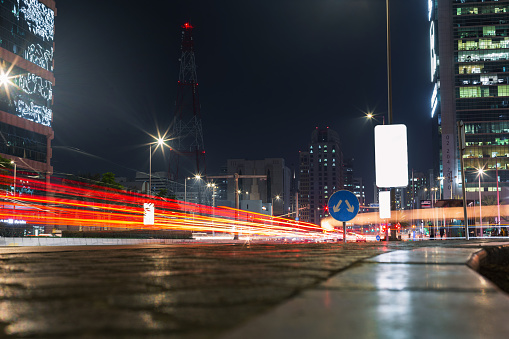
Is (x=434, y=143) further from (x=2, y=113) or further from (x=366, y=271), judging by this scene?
(x=366, y=271)

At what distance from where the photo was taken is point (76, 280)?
5078mm

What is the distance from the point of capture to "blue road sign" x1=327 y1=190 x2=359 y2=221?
14.8 metres

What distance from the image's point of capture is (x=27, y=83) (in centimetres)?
9644

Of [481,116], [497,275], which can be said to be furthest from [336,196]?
[481,116]

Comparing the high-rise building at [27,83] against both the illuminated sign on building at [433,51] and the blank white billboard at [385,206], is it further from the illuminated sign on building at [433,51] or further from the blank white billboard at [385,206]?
the illuminated sign on building at [433,51]

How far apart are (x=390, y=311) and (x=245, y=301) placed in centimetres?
100

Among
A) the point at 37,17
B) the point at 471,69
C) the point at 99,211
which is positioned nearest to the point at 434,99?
the point at 471,69

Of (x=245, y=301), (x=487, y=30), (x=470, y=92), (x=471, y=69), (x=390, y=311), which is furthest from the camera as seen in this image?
(x=487, y=30)

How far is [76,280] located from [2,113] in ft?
306

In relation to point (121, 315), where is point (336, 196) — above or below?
above

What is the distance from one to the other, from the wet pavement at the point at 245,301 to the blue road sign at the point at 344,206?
8767mm

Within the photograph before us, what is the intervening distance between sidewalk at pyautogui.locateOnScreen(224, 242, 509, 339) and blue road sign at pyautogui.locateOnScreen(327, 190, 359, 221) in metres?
9.80

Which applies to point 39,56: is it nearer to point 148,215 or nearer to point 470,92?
point 148,215

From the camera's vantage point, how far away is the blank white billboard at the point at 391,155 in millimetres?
17312
